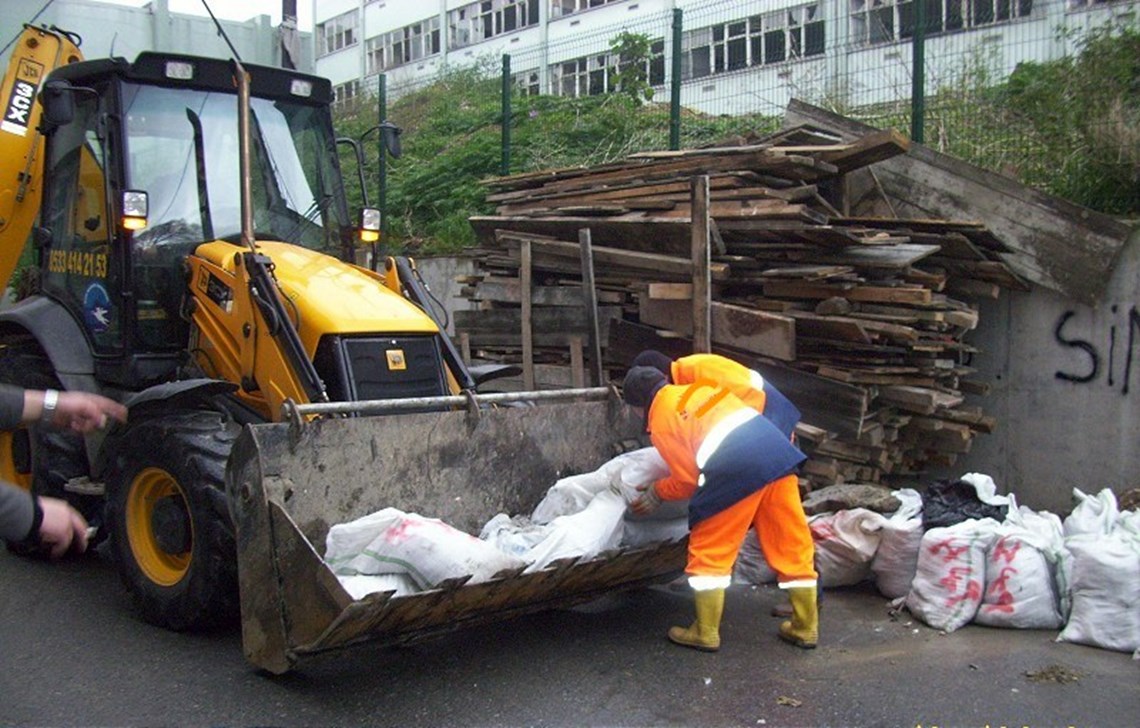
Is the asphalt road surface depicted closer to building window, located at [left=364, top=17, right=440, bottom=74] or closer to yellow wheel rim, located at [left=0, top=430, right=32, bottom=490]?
yellow wheel rim, located at [left=0, top=430, right=32, bottom=490]

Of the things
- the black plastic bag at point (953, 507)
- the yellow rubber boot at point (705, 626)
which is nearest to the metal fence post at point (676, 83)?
the black plastic bag at point (953, 507)

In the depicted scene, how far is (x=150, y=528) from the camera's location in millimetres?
5320

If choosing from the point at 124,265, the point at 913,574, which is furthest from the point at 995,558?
the point at 124,265

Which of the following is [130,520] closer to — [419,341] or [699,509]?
[419,341]

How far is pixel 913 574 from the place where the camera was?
227 inches

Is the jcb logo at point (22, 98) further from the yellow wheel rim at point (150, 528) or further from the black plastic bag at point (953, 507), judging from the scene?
the black plastic bag at point (953, 507)

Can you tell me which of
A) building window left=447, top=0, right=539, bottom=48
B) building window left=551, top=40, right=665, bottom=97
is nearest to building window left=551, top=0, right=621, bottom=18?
building window left=447, top=0, right=539, bottom=48

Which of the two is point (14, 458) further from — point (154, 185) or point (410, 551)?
point (410, 551)

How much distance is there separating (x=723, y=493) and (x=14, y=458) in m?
4.90

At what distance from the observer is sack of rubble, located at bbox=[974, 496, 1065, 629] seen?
17.5ft

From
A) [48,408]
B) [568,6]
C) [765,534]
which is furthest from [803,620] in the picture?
[568,6]

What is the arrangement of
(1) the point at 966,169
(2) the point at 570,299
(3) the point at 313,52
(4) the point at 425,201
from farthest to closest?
(3) the point at 313,52 → (4) the point at 425,201 → (2) the point at 570,299 → (1) the point at 966,169

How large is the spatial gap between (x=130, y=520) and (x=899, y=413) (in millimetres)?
4946

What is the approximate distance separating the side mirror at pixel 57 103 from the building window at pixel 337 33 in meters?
35.6
